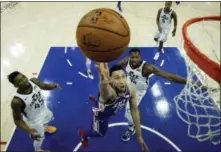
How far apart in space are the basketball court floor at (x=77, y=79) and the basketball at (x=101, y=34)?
5.87 ft

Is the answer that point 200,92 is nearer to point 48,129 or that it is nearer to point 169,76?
point 169,76

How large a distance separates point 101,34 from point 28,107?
1443 mm

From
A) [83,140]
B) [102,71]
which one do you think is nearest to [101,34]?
[102,71]

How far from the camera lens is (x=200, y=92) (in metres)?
3.29

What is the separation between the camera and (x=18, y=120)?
119 inches

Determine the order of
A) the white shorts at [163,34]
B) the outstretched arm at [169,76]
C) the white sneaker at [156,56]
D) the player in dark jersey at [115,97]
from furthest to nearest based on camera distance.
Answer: the white sneaker at [156,56]
the white shorts at [163,34]
the outstretched arm at [169,76]
the player in dark jersey at [115,97]

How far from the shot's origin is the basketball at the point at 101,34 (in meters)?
2.38

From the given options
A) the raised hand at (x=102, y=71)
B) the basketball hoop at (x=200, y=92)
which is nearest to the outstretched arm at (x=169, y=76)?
the basketball hoop at (x=200, y=92)

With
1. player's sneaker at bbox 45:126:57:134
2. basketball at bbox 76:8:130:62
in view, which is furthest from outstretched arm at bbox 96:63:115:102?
player's sneaker at bbox 45:126:57:134

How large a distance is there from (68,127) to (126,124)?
102 centimetres

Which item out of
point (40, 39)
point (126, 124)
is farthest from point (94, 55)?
point (40, 39)

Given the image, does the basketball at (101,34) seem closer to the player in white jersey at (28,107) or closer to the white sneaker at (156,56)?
the player in white jersey at (28,107)

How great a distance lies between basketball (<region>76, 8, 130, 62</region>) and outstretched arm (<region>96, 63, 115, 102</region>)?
12 centimetres

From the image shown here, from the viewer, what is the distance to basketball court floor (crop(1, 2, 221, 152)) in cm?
391
